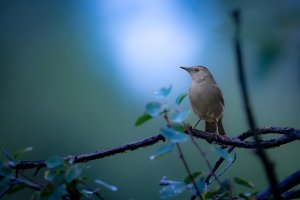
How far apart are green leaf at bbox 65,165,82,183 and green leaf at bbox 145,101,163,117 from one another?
28cm

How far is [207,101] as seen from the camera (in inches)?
171

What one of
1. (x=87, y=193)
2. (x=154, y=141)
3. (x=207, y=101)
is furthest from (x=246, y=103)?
(x=207, y=101)

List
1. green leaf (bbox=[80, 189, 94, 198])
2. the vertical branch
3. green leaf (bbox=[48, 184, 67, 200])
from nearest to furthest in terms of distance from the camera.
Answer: the vertical branch → green leaf (bbox=[48, 184, 67, 200]) → green leaf (bbox=[80, 189, 94, 198])

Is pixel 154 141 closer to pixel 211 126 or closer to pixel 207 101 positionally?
pixel 207 101

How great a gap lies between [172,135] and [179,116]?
10 centimetres

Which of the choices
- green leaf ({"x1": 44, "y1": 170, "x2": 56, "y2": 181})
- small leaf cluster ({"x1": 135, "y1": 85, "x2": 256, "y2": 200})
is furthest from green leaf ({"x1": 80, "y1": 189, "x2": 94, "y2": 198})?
small leaf cluster ({"x1": 135, "y1": 85, "x2": 256, "y2": 200})

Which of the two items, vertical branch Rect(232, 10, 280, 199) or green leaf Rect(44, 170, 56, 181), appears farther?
green leaf Rect(44, 170, 56, 181)

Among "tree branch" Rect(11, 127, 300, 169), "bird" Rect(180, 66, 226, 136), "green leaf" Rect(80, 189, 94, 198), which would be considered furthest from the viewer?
"bird" Rect(180, 66, 226, 136)

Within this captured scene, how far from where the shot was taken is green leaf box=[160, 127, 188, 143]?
4.39ft

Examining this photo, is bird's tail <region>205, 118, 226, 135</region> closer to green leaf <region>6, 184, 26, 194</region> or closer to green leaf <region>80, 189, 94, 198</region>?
green leaf <region>80, 189, 94, 198</region>

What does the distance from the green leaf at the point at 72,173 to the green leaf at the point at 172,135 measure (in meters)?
0.26

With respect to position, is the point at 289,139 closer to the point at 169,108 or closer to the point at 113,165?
the point at 169,108

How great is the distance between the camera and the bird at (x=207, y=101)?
4.34 metres

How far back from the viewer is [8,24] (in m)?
12.4
